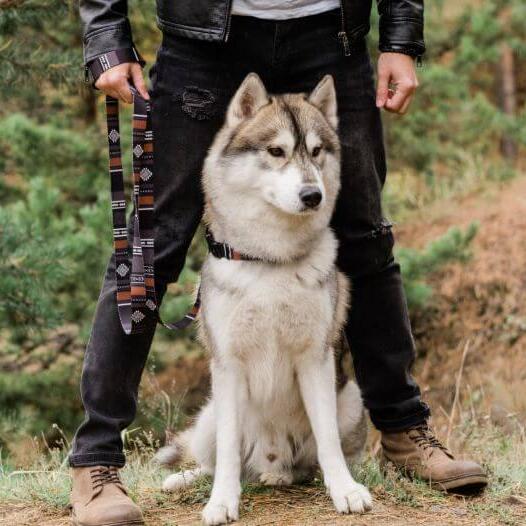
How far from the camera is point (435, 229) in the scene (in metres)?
7.37

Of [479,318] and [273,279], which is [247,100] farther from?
[479,318]

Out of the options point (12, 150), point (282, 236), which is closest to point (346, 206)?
point (282, 236)

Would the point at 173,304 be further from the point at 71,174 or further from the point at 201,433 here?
the point at 201,433

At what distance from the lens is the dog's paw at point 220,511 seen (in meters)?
2.56

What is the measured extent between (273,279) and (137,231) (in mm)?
470

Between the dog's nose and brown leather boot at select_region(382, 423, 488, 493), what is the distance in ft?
3.29

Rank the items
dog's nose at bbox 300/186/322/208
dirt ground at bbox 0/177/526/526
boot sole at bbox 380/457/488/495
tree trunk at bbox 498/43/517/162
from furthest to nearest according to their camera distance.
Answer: tree trunk at bbox 498/43/517/162, dirt ground at bbox 0/177/526/526, boot sole at bbox 380/457/488/495, dog's nose at bbox 300/186/322/208

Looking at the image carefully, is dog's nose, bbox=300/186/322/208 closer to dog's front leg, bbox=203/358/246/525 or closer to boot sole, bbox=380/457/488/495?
dog's front leg, bbox=203/358/246/525

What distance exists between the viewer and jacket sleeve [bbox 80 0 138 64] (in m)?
2.59

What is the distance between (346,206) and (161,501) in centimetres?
122

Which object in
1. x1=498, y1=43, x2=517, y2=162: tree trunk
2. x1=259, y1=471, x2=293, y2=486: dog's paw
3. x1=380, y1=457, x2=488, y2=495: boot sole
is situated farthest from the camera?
x1=498, y1=43, x2=517, y2=162: tree trunk

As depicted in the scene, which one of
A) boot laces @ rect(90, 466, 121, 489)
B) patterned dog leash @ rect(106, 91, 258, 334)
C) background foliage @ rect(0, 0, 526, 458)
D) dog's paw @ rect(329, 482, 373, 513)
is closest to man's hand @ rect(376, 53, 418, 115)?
patterned dog leash @ rect(106, 91, 258, 334)

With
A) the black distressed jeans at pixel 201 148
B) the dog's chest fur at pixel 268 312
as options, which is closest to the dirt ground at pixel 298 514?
the black distressed jeans at pixel 201 148

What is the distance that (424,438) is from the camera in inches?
120
